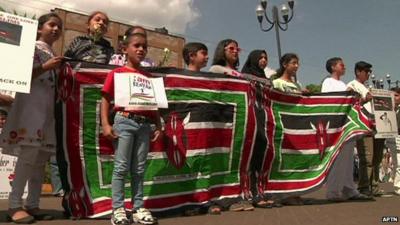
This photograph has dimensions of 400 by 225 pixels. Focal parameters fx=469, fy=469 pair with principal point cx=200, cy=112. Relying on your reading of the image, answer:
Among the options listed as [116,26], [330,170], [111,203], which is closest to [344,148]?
[330,170]

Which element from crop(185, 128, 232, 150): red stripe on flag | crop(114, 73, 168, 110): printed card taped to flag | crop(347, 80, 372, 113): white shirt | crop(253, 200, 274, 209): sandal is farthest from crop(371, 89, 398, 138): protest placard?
crop(114, 73, 168, 110): printed card taped to flag

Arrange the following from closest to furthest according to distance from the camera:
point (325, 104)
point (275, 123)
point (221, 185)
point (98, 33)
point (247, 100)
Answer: point (98, 33) → point (221, 185) → point (247, 100) → point (275, 123) → point (325, 104)

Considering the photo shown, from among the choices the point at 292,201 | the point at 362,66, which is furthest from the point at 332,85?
the point at 292,201

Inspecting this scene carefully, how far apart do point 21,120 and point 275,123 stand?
2.97 meters

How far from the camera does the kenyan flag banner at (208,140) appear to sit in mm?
4242

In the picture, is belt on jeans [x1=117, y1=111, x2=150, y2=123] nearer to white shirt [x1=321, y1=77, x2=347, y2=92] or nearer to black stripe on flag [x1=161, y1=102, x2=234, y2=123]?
black stripe on flag [x1=161, y1=102, x2=234, y2=123]

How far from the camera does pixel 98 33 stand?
4.62 m

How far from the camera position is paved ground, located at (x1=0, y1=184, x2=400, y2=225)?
4.15 metres

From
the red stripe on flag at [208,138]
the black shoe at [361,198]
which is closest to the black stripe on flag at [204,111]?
the red stripe on flag at [208,138]

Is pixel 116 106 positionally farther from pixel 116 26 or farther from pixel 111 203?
pixel 116 26

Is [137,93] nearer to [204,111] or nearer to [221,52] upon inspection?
[204,111]

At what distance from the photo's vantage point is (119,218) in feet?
12.4

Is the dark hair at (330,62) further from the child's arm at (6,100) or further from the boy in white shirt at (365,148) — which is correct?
the child's arm at (6,100)

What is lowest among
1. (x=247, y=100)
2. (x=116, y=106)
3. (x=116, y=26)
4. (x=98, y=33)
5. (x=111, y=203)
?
(x=111, y=203)
